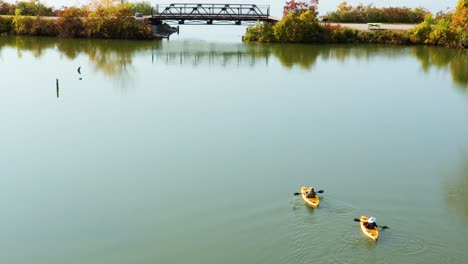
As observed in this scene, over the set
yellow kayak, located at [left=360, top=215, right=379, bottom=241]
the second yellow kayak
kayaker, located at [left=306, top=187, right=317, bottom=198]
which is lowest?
yellow kayak, located at [left=360, top=215, right=379, bottom=241]

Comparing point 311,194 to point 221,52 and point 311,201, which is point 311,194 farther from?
point 221,52

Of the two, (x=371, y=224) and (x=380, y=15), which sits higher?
(x=380, y=15)

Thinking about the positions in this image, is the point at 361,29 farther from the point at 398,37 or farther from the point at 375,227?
the point at 375,227

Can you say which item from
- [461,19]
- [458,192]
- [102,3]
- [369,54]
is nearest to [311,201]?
[458,192]

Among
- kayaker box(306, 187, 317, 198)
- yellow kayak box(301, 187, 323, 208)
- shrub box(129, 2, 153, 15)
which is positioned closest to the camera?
yellow kayak box(301, 187, 323, 208)

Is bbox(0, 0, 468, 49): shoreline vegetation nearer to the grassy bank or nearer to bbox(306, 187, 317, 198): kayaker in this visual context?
the grassy bank

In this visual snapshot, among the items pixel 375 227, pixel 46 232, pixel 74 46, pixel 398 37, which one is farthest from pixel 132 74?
pixel 398 37

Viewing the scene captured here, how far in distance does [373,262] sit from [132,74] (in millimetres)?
18794

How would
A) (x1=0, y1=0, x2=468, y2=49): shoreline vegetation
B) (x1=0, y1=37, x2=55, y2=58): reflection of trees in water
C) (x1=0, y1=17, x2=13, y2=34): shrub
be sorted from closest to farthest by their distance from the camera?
1. (x1=0, y1=37, x2=55, y2=58): reflection of trees in water
2. (x1=0, y1=0, x2=468, y2=49): shoreline vegetation
3. (x1=0, y1=17, x2=13, y2=34): shrub

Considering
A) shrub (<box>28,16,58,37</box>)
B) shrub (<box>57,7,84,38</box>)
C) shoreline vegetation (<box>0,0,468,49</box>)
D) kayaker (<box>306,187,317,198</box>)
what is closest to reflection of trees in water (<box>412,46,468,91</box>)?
shoreline vegetation (<box>0,0,468,49</box>)

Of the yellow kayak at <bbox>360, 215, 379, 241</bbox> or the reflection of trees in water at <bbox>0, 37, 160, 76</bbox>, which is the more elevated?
the reflection of trees in water at <bbox>0, 37, 160, 76</bbox>

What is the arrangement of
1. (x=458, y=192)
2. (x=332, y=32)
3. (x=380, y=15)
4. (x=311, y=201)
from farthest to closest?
1. (x=380, y=15)
2. (x=332, y=32)
3. (x=458, y=192)
4. (x=311, y=201)

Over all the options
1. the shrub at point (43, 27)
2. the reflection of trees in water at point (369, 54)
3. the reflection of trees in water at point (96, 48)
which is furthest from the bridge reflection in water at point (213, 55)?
the shrub at point (43, 27)

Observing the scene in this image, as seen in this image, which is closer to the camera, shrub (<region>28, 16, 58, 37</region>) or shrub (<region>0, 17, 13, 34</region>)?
shrub (<region>28, 16, 58, 37</region>)
